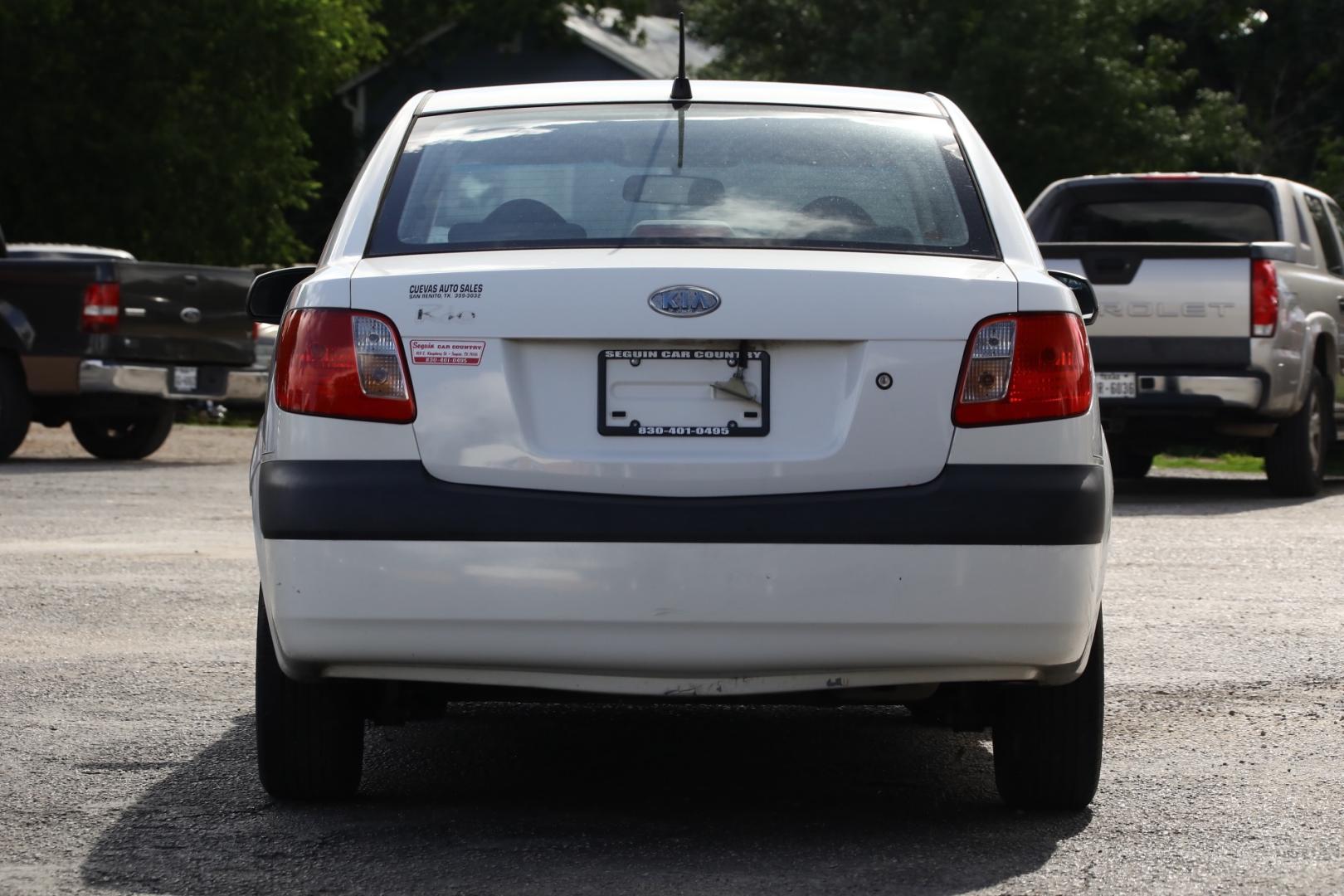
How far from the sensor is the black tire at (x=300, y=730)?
4.50 m

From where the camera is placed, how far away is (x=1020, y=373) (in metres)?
4.15

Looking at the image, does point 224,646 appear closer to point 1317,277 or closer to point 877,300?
point 877,300

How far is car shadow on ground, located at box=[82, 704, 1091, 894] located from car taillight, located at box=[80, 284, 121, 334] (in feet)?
32.5

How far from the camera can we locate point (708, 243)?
4.31 metres

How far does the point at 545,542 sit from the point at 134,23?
27700 millimetres

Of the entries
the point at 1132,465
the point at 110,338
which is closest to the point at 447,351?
the point at 110,338

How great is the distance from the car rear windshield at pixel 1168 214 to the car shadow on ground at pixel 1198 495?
5.40 feet

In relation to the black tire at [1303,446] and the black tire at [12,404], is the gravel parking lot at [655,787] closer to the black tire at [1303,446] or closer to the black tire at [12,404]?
the black tire at [1303,446]

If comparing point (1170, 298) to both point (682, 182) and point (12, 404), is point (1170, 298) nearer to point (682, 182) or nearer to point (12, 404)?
point (12, 404)

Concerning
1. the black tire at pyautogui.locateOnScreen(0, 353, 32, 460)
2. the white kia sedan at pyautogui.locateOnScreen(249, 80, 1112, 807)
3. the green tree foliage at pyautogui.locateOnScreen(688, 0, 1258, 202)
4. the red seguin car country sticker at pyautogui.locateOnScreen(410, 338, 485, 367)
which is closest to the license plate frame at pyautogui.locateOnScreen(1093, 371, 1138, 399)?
the black tire at pyautogui.locateOnScreen(0, 353, 32, 460)

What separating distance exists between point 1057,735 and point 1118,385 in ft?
26.8

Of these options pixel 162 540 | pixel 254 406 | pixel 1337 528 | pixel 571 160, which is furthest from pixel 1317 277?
pixel 254 406

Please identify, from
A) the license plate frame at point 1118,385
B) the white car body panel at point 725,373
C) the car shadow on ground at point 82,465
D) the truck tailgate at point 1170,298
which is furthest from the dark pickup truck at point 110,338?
the white car body panel at point 725,373

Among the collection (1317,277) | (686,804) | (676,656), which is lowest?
(1317,277)
